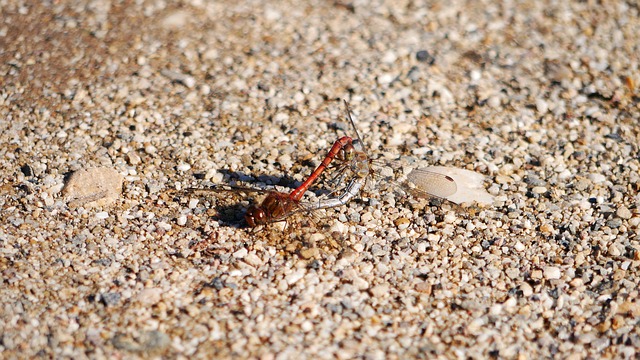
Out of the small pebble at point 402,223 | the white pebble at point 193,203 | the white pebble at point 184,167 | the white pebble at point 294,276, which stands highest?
the white pebble at point 294,276

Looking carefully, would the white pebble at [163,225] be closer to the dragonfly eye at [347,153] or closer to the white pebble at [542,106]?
the dragonfly eye at [347,153]

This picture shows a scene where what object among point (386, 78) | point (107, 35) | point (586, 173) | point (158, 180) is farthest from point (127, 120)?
point (586, 173)

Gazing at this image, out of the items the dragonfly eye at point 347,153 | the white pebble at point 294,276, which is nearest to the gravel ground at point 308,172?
the white pebble at point 294,276

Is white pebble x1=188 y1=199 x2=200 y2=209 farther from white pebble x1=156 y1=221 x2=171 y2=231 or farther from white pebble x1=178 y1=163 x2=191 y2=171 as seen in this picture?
white pebble x1=178 y1=163 x2=191 y2=171

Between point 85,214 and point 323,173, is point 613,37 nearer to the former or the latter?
point 323,173

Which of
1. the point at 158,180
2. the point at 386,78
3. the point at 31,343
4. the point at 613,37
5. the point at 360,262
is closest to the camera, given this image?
the point at 31,343
